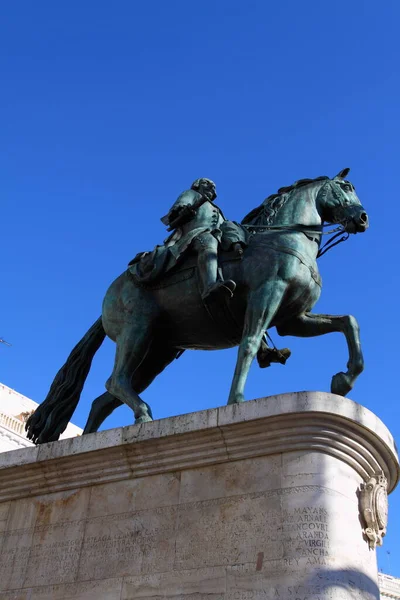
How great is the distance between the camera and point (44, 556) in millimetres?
9070

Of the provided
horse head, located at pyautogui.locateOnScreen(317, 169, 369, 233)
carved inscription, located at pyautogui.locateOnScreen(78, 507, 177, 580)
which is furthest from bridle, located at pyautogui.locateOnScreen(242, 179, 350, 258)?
carved inscription, located at pyautogui.locateOnScreen(78, 507, 177, 580)

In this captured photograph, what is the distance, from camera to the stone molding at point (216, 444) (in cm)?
827

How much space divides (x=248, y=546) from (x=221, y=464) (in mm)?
1015

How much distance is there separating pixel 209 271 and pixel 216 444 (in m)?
2.50

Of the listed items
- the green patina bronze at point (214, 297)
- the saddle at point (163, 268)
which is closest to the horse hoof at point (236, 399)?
the green patina bronze at point (214, 297)

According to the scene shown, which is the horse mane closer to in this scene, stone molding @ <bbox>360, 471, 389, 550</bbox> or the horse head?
the horse head

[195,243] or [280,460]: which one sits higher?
[195,243]

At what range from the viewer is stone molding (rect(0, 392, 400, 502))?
27.1 feet

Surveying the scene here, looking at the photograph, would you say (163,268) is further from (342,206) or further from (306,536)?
(306,536)

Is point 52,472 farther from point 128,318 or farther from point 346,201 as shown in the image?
point 346,201

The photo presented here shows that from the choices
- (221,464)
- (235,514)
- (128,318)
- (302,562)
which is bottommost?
(302,562)

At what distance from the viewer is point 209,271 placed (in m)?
10.3

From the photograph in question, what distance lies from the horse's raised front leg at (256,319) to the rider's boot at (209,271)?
332 mm

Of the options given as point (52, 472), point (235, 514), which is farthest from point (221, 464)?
point (52, 472)
